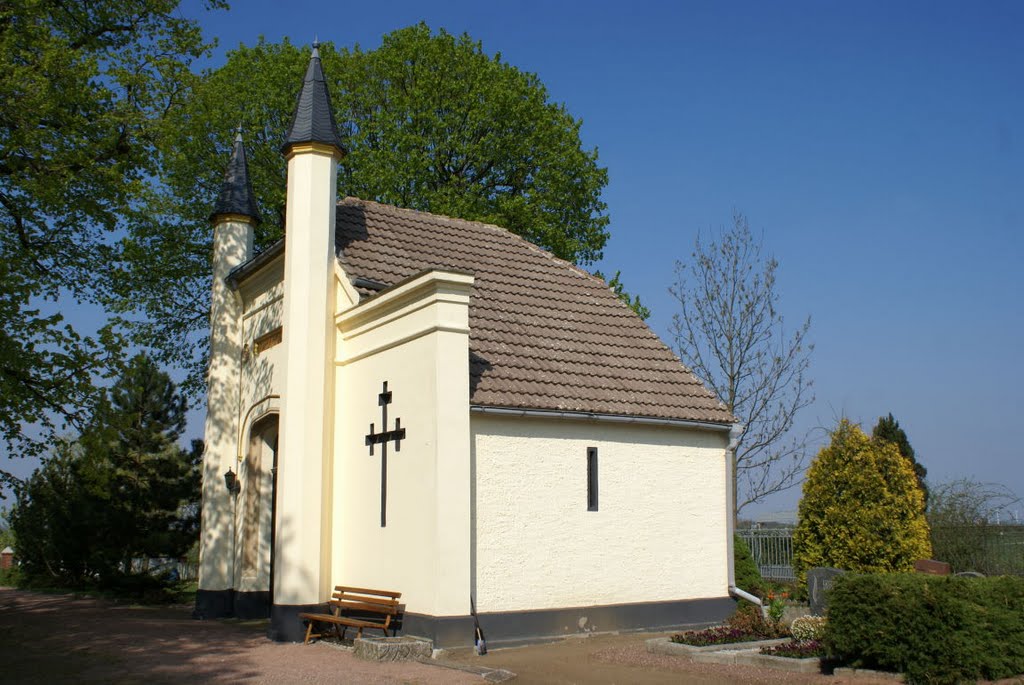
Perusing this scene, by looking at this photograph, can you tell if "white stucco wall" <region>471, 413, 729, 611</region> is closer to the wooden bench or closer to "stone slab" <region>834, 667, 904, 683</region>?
the wooden bench

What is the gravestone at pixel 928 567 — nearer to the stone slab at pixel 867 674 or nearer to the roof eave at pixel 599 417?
the roof eave at pixel 599 417

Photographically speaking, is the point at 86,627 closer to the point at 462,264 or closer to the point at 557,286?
the point at 462,264

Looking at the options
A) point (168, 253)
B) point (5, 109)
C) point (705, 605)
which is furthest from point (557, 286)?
point (168, 253)

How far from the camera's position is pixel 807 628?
12336 millimetres

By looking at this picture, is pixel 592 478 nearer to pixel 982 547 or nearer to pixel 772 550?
pixel 982 547

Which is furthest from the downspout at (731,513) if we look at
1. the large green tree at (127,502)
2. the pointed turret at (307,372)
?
the large green tree at (127,502)

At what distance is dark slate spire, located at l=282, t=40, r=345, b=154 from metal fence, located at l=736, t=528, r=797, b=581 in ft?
47.8

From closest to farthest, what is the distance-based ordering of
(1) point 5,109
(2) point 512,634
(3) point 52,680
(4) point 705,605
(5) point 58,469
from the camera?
(3) point 52,680, (2) point 512,634, (1) point 5,109, (4) point 705,605, (5) point 58,469

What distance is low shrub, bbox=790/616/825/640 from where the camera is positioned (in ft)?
40.2

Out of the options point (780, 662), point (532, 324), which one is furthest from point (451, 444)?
point (780, 662)

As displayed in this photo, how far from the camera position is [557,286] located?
17.7m

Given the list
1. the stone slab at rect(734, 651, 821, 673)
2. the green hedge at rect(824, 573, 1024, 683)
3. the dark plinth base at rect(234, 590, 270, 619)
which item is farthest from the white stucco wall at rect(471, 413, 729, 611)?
the dark plinth base at rect(234, 590, 270, 619)

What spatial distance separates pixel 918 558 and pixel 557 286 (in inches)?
310

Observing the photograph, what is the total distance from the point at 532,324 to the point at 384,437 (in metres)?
3.65
